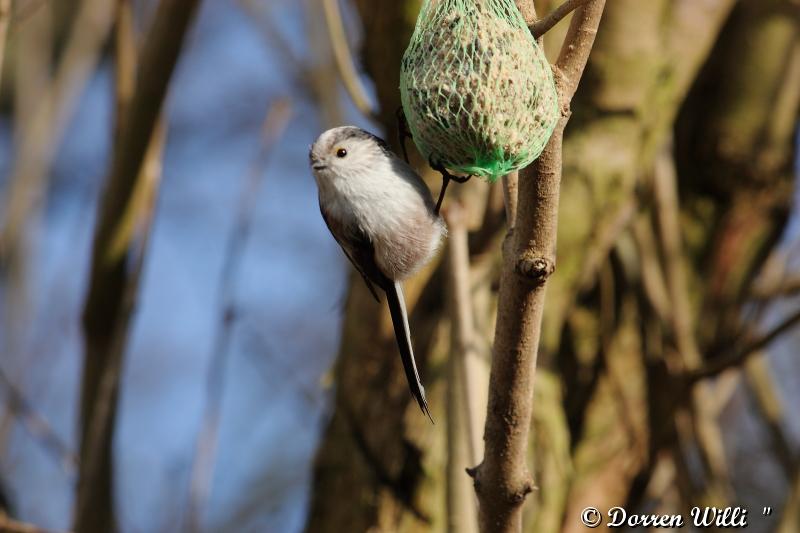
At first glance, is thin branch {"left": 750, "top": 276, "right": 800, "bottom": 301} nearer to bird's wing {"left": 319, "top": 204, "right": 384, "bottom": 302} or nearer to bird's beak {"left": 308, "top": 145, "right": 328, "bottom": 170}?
bird's wing {"left": 319, "top": 204, "right": 384, "bottom": 302}

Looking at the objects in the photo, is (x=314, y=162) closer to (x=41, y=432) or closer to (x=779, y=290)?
(x=41, y=432)

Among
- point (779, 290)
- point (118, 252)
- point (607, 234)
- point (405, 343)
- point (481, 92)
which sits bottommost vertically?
point (779, 290)

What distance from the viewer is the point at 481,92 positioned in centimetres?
155

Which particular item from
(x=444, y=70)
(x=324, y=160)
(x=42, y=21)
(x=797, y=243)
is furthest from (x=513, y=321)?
(x=42, y=21)

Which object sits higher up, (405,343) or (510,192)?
(510,192)

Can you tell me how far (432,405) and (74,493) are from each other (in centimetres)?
98

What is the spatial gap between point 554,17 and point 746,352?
4.93 feet

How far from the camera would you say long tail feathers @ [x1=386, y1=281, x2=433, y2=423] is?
197cm

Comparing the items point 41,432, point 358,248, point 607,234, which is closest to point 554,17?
point 358,248

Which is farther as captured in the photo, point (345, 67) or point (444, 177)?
point (345, 67)

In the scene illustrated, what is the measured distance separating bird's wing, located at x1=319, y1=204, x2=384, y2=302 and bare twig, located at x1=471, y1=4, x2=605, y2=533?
73 centimetres

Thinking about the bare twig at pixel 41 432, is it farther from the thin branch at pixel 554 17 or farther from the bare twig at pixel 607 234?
the thin branch at pixel 554 17

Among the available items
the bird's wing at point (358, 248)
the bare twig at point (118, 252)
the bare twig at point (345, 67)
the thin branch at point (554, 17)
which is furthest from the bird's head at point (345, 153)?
the thin branch at point (554, 17)

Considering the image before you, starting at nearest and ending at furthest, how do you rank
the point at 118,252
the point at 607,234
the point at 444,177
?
the point at 444,177
the point at 118,252
the point at 607,234
